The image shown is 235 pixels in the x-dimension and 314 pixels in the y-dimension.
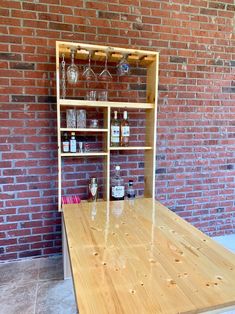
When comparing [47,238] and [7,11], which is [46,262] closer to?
[47,238]

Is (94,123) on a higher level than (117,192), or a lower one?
higher

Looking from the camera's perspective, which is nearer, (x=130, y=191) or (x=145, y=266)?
(x=145, y=266)

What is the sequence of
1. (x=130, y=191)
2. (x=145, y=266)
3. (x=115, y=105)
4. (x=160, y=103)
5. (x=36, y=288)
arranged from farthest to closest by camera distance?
(x=160, y=103), (x=130, y=191), (x=115, y=105), (x=36, y=288), (x=145, y=266)

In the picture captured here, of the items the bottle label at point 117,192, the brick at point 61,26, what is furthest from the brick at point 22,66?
the bottle label at point 117,192

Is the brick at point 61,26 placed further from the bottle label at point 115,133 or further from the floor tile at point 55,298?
the floor tile at point 55,298

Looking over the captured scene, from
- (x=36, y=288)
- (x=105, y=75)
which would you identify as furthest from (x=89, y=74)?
(x=36, y=288)

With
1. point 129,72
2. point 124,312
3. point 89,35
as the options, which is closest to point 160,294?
point 124,312

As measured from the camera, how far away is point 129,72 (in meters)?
2.17

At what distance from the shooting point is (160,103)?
2.30 m

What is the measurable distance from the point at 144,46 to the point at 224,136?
1.20 meters

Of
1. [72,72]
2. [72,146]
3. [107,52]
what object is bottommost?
[72,146]

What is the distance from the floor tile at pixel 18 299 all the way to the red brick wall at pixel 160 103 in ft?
1.14

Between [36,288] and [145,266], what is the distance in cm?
113

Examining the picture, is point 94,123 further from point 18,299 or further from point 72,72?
point 18,299
